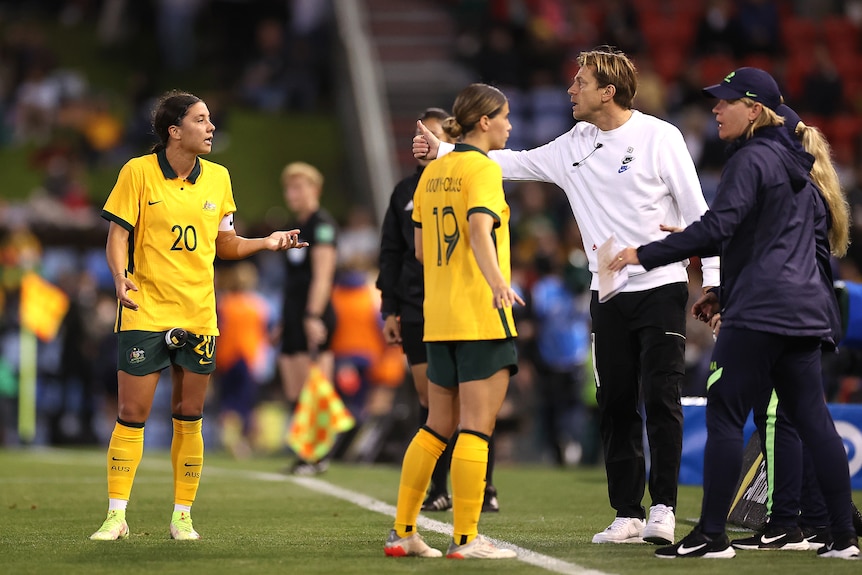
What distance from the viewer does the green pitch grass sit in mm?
5922

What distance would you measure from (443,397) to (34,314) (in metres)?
12.1

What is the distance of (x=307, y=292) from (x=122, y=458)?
4.53 metres

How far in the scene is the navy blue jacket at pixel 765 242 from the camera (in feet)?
19.8

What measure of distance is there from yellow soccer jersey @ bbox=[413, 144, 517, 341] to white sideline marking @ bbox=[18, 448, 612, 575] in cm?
97

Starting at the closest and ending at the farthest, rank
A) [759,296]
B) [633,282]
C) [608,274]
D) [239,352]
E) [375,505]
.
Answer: [759,296] < [608,274] < [633,282] < [375,505] < [239,352]

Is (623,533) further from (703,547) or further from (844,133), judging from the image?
(844,133)

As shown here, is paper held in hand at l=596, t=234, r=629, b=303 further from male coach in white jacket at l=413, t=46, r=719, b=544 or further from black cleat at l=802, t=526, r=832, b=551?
black cleat at l=802, t=526, r=832, b=551

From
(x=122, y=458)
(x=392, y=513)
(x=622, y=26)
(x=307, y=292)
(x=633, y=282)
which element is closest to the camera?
(x=633, y=282)

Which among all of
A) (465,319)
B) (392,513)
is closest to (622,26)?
(392,513)

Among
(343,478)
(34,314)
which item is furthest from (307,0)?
(343,478)

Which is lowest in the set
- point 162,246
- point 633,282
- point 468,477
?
point 468,477

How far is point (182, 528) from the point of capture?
6953 millimetres

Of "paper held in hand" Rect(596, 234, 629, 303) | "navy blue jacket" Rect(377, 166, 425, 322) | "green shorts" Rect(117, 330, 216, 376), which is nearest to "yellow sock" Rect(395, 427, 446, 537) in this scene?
"paper held in hand" Rect(596, 234, 629, 303)

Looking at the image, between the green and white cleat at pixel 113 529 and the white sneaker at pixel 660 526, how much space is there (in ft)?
8.18
